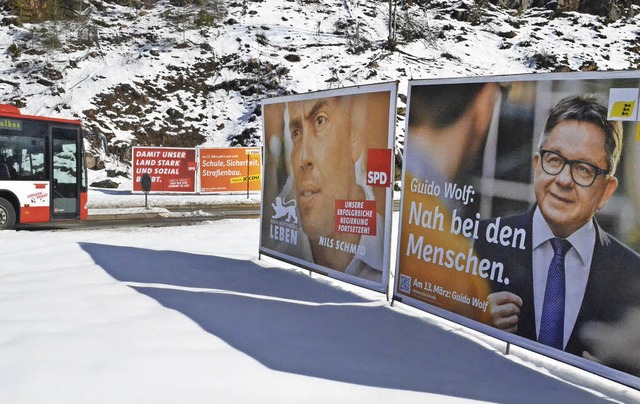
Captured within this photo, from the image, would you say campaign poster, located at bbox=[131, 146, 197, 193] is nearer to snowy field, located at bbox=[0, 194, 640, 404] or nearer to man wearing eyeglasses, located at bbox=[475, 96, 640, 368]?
snowy field, located at bbox=[0, 194, 640, 404]

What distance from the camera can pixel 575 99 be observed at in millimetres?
4684

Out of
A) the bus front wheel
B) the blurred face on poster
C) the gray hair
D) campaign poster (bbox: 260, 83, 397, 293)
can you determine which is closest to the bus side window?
the bus front wheel

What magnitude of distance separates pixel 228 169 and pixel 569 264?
74.1ft

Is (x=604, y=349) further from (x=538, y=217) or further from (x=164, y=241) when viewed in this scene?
(x=164, y=241)

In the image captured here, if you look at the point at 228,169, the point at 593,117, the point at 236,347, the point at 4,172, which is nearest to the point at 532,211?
the point at 593,117

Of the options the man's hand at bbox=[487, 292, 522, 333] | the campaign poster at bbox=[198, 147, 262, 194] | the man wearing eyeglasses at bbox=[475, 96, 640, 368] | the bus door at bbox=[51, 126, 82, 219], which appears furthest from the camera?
the campaign poster at bbox=[198, 147, 262, 194]

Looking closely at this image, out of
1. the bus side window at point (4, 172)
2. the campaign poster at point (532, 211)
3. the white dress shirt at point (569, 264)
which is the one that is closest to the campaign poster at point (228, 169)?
the bus side window at point (4, 172)

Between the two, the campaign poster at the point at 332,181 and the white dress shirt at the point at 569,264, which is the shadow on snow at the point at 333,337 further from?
the white dress shirt at the point at 569,264

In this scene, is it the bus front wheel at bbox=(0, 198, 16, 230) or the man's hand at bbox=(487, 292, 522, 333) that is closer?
the man's hand at bbox=(487, 292, 522, 333)

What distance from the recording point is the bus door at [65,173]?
14.4 metres

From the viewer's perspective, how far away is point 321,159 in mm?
8070

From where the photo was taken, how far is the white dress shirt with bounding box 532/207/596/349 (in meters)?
4.62

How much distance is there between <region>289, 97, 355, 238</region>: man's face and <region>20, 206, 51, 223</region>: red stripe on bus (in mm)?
8547

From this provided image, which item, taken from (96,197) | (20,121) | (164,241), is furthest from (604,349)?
(96,197)
